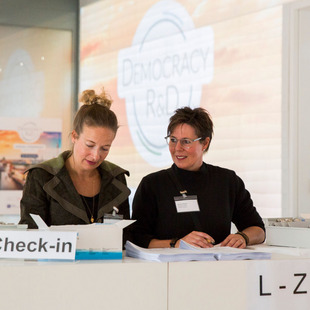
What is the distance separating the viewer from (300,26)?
169 inches

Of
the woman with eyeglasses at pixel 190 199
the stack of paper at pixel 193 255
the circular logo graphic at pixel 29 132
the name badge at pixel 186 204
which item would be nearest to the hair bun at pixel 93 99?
the woman with eyeglasses at pixel 190 199

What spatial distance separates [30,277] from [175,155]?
1494 mm

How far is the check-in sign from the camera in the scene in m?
1.60

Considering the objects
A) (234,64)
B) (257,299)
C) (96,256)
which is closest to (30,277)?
(96,256)

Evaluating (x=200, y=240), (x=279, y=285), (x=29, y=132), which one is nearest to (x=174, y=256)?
(x=279, y=285)

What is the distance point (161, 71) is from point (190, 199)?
3.01m

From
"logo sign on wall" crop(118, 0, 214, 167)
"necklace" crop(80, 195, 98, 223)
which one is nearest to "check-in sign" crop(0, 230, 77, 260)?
"necklace" crop(80, 195, 98, 223)

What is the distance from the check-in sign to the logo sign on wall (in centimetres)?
355

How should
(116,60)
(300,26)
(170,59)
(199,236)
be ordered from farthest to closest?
(116,60) < (170,59) < (300,26) < (199,236)

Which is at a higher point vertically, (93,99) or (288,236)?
(93,99)

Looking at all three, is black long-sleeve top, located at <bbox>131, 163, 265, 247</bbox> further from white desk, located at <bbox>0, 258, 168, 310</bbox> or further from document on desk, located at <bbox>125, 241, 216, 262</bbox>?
white desk, located at <bbox>0, 258, 168, 310</bbox>

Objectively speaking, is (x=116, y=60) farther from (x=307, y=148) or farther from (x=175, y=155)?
(x=175, y=155)

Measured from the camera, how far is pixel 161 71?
5637mm

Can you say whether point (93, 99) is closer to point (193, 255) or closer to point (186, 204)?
point (186, 204)
